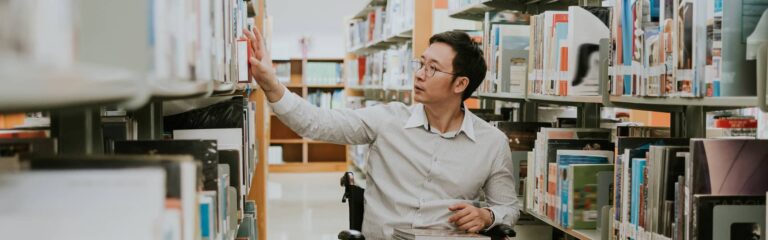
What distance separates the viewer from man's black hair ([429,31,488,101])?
112 inches

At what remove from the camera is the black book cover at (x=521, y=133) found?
3.29 metres

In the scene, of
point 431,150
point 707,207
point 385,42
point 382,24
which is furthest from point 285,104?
point 385,42

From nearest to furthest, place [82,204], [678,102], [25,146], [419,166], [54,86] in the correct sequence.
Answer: [54,86] < [82,204] < [25,146] < [678,102] < [419,166]

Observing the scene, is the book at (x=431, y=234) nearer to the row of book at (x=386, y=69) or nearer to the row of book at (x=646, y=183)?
the row of book at (x=646, y=183)

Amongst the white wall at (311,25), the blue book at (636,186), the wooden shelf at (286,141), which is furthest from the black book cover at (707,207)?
the white wall at (311,25)

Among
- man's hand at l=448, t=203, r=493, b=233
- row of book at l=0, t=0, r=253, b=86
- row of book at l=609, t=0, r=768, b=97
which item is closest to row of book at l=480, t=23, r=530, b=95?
man's hand at l=448, t=203, r=493, b=233

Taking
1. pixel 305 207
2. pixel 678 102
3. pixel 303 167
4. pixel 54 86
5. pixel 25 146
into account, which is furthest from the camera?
pixel 303 167

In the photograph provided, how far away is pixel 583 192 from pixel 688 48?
0.82 m

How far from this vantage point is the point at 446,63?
284cm

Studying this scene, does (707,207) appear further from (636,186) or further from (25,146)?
(25,146)

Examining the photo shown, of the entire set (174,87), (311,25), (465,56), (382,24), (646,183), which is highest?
(311,25)

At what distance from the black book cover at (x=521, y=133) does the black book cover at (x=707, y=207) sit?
1.51 metres

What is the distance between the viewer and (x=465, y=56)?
2.88 m

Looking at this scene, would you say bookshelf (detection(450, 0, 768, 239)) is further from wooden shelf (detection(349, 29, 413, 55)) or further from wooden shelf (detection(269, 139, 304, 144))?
wooden shelf (detection(269, 139, 304, 144))
